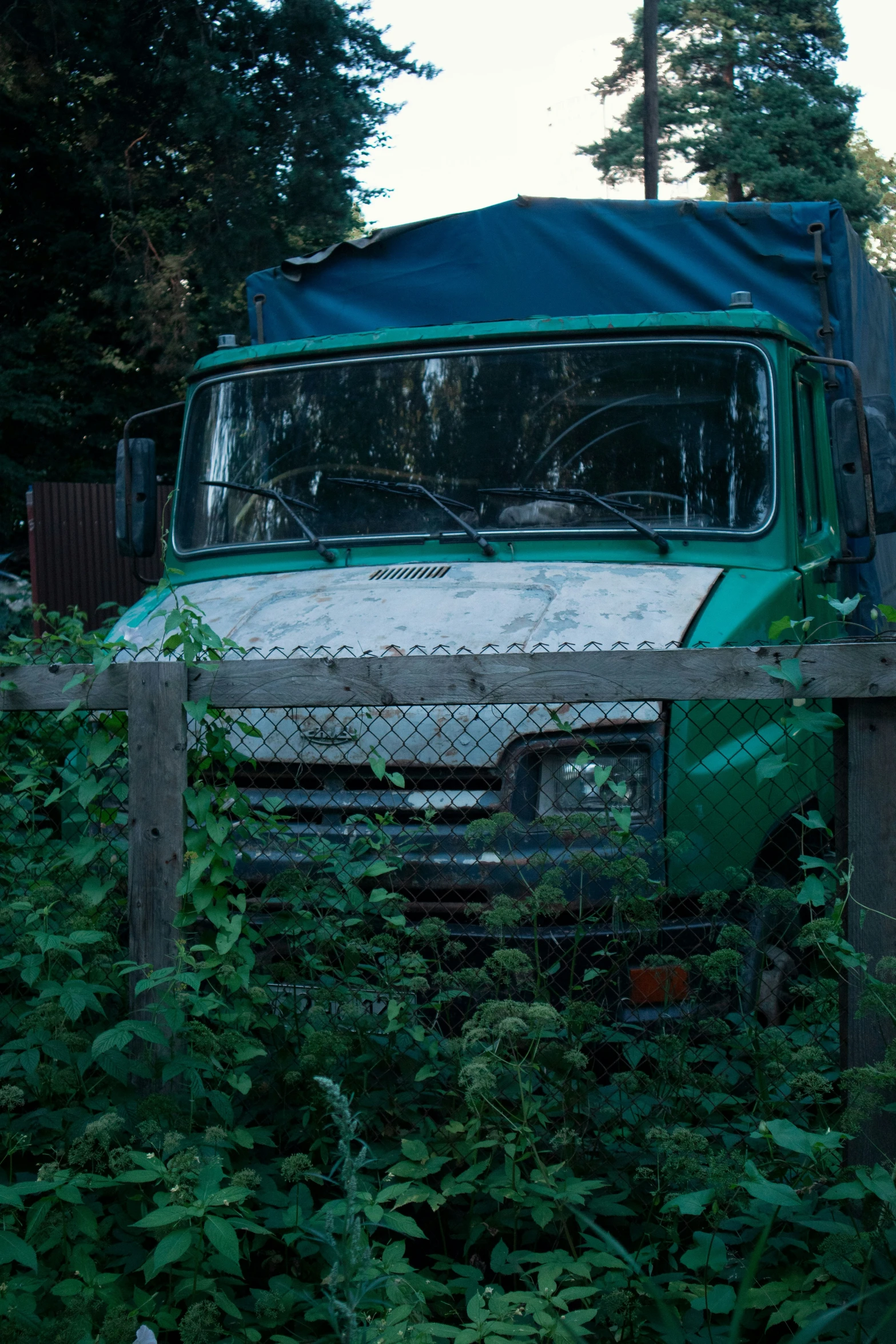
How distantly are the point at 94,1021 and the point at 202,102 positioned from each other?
18.0 m

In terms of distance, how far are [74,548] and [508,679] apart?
34.9ft

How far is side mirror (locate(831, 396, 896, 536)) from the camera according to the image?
14.7 feet

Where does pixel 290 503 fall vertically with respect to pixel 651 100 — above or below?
below

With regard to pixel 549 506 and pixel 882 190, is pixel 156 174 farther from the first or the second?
pixel 882 190

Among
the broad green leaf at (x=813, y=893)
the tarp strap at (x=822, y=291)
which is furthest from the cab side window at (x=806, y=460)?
the broad green leaf at (x=813, y=893)

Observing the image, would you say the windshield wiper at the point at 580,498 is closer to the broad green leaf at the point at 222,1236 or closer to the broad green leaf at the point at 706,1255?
the broad green leaf at the point at 706,1255

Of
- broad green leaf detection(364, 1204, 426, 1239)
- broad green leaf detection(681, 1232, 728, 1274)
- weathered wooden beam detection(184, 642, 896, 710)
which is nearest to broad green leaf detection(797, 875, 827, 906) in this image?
weathered wooden beam detection(184, 642, 896, 710)

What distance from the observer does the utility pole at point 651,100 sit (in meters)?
16.6

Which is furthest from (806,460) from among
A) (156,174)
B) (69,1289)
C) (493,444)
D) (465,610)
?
(156,174)

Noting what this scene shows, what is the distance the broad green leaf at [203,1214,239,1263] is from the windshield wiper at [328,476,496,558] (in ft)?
8.37

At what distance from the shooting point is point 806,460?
4.65 m

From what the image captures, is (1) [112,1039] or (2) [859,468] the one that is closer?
(1) [112,1039]

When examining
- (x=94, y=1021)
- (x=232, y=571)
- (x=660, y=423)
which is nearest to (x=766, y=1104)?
(x=94, y=1021)

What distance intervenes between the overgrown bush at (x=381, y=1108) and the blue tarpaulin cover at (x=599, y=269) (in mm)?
3097
